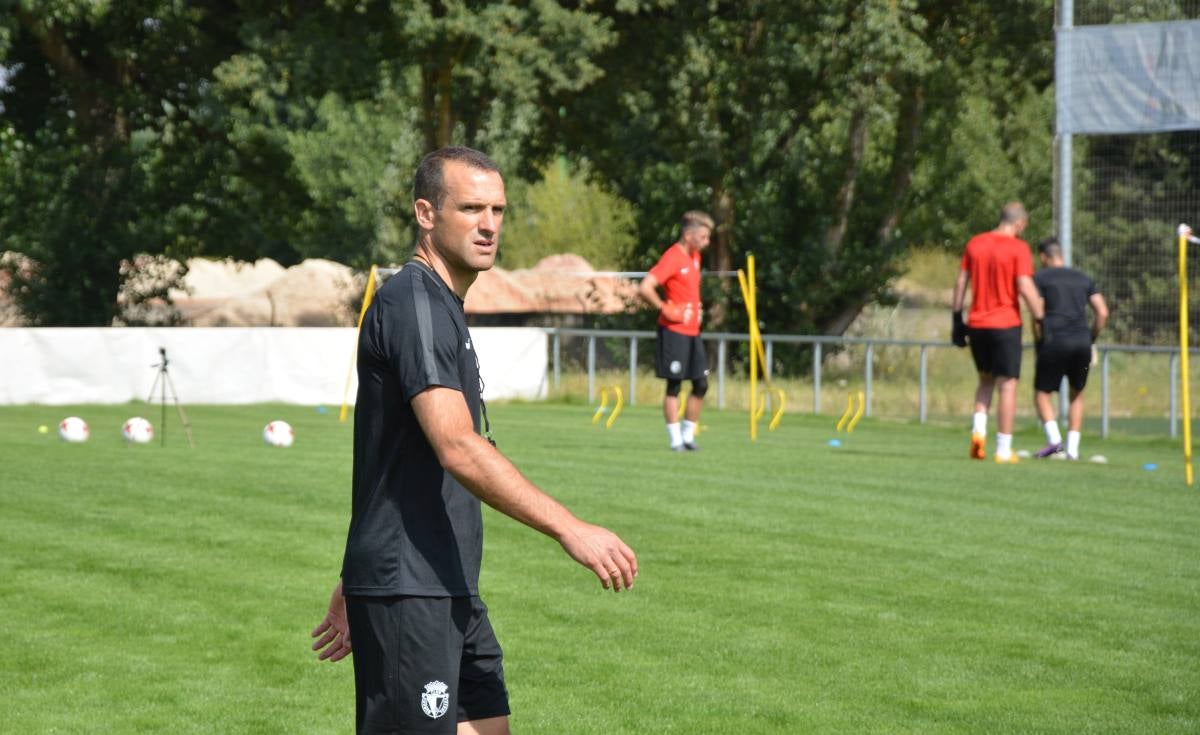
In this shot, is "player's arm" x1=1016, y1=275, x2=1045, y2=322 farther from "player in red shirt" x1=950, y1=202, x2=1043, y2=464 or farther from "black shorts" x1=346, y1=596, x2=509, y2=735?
"black shorts" x1=346, y1=596, x2=509, y2=735

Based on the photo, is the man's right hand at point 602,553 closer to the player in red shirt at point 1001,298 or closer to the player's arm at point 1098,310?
the player in red shirt at point 1001,298

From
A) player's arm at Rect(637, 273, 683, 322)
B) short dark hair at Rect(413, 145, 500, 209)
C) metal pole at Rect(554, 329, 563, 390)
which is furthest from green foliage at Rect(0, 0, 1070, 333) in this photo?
short dark hair at Rect(413, 145, 500, 209)

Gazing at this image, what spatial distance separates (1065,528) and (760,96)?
932 inches

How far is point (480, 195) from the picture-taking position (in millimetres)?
4285

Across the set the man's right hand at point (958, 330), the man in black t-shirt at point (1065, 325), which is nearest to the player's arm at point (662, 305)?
the man's right hand at point (958, 330)

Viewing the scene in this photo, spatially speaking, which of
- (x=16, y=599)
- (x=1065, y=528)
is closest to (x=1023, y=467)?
(x=1065, y=528)

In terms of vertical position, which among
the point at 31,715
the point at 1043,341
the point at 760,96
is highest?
the point at 760,96

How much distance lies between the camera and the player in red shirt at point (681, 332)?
688 inches

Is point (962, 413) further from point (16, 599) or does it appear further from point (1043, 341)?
point (16, 599)

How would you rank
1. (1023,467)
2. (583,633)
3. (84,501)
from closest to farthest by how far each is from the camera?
(583,633)
(84,501)
(1023,467)

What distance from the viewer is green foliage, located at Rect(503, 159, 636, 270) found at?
6397 cm

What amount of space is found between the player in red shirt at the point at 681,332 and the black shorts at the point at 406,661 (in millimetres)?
13156

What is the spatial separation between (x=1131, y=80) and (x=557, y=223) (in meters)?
44.3

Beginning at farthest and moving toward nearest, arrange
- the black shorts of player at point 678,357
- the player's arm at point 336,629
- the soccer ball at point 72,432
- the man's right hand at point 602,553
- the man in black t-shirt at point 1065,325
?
the soccer ball at point 72,432 → the black shorts of player at point 678,357 → the man in black t-shirt at point 1065,325 → the player's arm at point 336,629 → the man's right hand at point 602,553
